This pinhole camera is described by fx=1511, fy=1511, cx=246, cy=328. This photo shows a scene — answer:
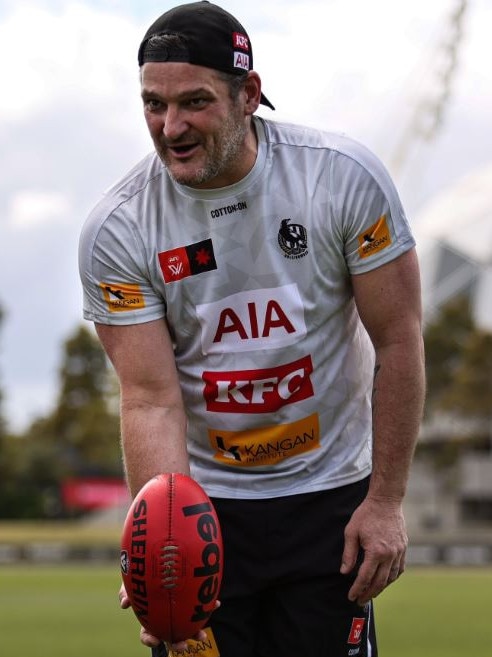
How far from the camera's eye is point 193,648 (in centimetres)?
543

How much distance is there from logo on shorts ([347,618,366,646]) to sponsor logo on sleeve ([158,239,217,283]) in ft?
4.71

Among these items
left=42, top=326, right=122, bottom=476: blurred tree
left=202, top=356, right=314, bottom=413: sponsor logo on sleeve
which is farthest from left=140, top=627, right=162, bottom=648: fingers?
left=42, top=326, right=122, bottom=476: blurred tree

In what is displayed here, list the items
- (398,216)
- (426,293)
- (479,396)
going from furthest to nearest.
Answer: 1. (426,293)
2. (479,396)
3. (398,216)

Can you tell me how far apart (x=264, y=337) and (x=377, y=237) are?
1.80 ft

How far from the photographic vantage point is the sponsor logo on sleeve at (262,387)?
545cm

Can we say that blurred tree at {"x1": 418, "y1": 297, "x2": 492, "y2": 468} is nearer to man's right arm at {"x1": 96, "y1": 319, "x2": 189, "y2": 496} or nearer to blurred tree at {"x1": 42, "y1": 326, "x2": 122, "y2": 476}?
blurred tree at {"x1": 42, "y1": 326, "x2": 122, "y2": 476}

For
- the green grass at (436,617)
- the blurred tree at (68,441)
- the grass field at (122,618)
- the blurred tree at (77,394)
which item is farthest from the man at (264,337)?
the blurred tree at (77,394)

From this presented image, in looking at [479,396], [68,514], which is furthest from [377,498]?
[68,514]

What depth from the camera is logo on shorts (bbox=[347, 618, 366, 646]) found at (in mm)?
5625

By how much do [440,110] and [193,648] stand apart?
183ft

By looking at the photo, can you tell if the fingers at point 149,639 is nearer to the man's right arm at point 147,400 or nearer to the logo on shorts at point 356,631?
the man's right arm at point 147,400

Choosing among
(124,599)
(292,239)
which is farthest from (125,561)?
(292,239)

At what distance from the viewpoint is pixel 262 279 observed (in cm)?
540

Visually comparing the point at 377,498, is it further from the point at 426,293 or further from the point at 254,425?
the point at 426,293
